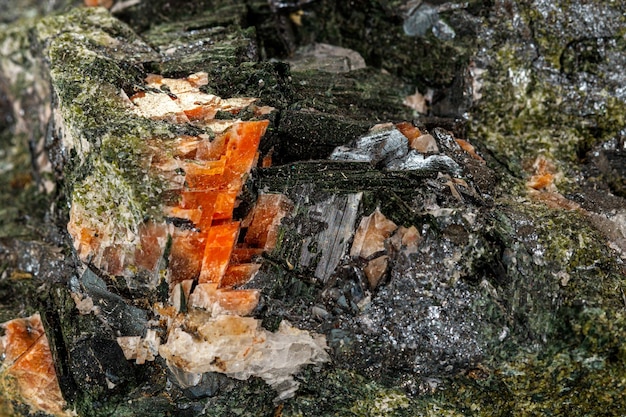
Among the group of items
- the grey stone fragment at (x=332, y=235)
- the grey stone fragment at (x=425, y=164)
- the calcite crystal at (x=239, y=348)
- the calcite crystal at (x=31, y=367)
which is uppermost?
the grey stone fragment at (x=425, y=164)

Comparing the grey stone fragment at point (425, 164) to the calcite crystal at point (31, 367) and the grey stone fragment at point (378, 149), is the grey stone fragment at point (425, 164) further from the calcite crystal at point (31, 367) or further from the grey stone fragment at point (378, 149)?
the calcite crystal at point (31, 367)

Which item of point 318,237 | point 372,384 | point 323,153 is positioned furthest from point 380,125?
point 372,384

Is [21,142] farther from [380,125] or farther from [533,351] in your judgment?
[533,351]

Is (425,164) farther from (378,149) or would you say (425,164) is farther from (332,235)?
(332,235)

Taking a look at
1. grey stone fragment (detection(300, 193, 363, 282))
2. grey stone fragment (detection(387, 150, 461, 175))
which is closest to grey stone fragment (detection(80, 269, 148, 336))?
grey stone fragment (detection(300, 193, 363, 282))

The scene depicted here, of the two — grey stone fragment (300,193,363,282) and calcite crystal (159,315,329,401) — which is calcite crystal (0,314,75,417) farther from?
grey stone fragment (300,193,363,282)

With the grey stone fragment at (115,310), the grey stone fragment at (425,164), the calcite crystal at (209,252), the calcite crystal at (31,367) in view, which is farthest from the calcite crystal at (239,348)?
the grey stone fragment at (425,164)
